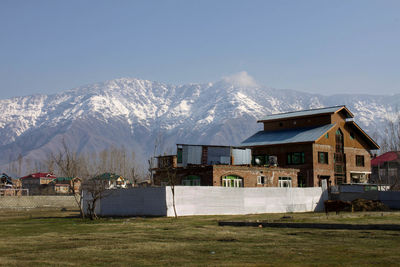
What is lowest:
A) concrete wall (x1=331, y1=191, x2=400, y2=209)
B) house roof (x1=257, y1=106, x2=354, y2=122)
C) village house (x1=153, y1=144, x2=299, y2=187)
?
concrete wall (x1=331, y1=191, x2=400, y2=209)

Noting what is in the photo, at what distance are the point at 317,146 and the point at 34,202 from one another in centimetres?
3882

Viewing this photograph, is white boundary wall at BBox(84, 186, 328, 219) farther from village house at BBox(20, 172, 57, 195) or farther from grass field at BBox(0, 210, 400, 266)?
village house at BBox(20, 172, 57, 195)

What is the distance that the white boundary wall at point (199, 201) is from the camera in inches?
1644

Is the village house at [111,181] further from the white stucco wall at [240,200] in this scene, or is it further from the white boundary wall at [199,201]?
the white stucco wall at [240,200]

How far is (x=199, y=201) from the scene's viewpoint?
43219 mm

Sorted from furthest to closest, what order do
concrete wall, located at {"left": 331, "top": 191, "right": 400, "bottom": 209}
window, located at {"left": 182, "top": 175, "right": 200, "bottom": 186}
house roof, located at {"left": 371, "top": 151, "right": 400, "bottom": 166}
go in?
house roof, located at {"left": 371, "top": 151, "right": 400, "bottom": 166} → window, located at {"left": 182, "top": 175, "right": 200, "bottom": 186} → concrete wall, located at {"left": 331, "top": 191, "right": 400, "bottom": 209}

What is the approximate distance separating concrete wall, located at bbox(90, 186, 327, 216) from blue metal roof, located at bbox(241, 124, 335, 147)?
16303 millimetres

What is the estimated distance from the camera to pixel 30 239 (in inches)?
961

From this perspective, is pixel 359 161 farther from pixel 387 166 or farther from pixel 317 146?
pixel 387 166

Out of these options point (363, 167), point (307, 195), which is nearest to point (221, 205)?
point (307, 195)

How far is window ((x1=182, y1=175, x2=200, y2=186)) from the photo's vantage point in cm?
5197

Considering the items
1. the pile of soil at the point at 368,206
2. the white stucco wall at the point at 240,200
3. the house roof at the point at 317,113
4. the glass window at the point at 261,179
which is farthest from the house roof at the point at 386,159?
the pile of soil at the point at 368,206

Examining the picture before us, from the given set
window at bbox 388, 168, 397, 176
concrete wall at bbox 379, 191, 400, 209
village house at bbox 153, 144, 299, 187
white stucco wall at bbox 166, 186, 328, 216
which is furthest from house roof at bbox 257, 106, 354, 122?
window at bbox 388, 168, 397, 176

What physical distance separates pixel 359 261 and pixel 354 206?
3552cm
